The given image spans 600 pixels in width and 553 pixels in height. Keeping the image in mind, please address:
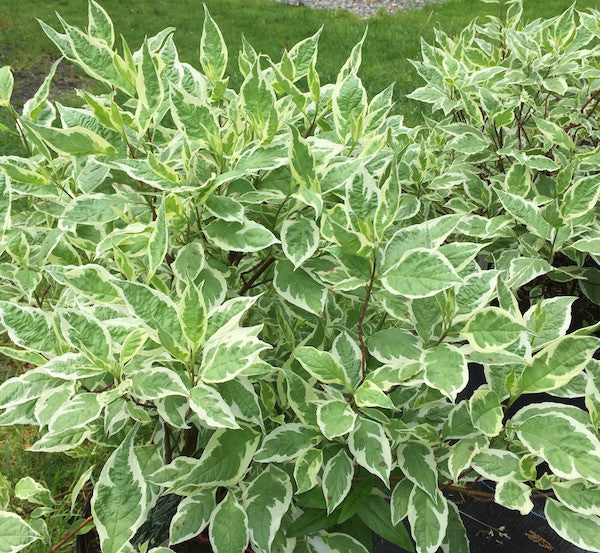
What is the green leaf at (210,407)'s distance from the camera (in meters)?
0.99

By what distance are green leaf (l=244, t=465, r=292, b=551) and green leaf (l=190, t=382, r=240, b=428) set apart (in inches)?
14.9

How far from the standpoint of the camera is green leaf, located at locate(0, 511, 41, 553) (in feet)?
4.33

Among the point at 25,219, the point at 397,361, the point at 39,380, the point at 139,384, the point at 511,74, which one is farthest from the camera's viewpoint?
the point at 511,74

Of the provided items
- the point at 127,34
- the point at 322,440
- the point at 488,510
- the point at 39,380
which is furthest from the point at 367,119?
the point at 127,34

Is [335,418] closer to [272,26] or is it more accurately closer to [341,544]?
[341,544]

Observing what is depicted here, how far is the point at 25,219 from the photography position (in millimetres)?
1911

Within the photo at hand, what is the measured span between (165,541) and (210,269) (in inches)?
31.8

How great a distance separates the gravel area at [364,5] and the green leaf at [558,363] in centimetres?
804

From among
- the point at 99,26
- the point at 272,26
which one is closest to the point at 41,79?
the point at 272,26

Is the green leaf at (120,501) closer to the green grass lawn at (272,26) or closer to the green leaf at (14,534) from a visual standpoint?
the green leaf at (14,534)

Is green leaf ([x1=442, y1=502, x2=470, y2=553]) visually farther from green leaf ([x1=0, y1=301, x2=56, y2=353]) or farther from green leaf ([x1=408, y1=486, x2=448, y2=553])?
green leaf ([x1=0, y1=301, x2=56, y2=353])

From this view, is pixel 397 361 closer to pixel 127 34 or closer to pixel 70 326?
pixel 70 326

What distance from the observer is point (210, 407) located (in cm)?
102

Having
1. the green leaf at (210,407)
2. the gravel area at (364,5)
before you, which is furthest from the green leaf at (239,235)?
the gravel area at (364,5)
